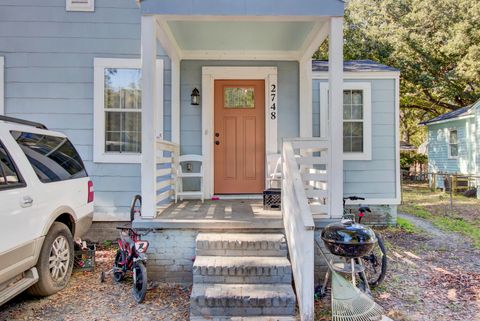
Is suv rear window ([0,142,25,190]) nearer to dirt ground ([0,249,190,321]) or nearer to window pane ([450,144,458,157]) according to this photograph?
dirt ground ([0,249,190,321])

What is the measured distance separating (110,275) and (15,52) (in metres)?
3.84

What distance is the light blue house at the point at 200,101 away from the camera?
466 centimetres

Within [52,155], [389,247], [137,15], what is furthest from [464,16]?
[52,155]

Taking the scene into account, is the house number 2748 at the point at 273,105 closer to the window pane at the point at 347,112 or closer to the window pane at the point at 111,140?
the window pane at the point at 347,112

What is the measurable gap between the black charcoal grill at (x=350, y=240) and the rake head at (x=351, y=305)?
25cm

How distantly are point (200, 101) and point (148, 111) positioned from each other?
2051mm

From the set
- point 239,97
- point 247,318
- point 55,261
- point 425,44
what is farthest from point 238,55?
point 425,44

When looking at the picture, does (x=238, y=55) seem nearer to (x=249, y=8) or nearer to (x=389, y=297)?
(x=249, y=8)

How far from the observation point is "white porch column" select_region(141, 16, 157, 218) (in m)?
3.56

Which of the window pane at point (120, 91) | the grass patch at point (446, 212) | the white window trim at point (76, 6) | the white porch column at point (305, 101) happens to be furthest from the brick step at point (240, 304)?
the white window trim at point (76, 6)

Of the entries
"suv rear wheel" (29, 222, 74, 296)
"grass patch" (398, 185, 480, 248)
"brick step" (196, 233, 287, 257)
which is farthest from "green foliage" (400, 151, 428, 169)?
"suv rear wheel" (29, 222, 74, 296)

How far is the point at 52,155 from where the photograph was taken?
349cm

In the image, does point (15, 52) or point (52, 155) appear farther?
point (15, 52)

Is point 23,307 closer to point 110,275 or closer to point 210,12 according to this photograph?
point 110,275
